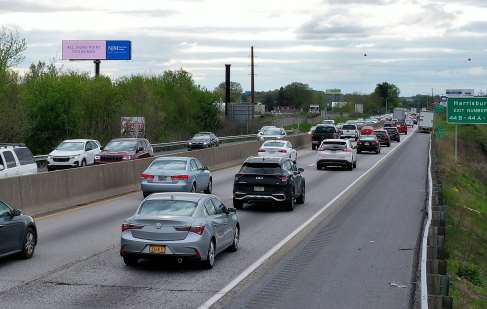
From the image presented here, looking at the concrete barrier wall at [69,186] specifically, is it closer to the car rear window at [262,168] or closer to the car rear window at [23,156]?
the car rear window at [23,156]

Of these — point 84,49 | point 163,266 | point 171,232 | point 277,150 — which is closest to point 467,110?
point 277,150

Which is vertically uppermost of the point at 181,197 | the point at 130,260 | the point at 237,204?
Result: the point at 181,197

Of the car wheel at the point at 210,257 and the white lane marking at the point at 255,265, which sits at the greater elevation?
the car wheel at the point at 210,257

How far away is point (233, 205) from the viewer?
26.0 m

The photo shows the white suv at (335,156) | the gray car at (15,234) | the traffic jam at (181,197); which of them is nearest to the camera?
the traffic jam at (181,197)

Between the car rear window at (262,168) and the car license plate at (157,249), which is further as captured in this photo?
the car rear window at (262,168)

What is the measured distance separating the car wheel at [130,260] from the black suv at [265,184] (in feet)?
32.5

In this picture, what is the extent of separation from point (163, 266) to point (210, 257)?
985 mm

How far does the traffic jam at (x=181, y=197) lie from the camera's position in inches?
559

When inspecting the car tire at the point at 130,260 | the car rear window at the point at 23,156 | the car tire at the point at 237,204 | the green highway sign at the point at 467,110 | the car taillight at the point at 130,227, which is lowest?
the car tire at the point at 237,204

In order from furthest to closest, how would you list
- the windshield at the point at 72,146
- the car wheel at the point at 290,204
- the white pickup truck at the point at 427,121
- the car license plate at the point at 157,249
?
the white pickup truck at the point at 427,121 → the windshield at the point at 72,146 → the car wheel at the point at 290,204 → the car license plate at the point at 157,249

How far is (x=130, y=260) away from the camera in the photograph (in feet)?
48.1

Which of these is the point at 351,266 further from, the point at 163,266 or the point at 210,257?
the point at 163,266

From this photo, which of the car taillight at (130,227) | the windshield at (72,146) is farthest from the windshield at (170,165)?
the windshield at (72,146)
